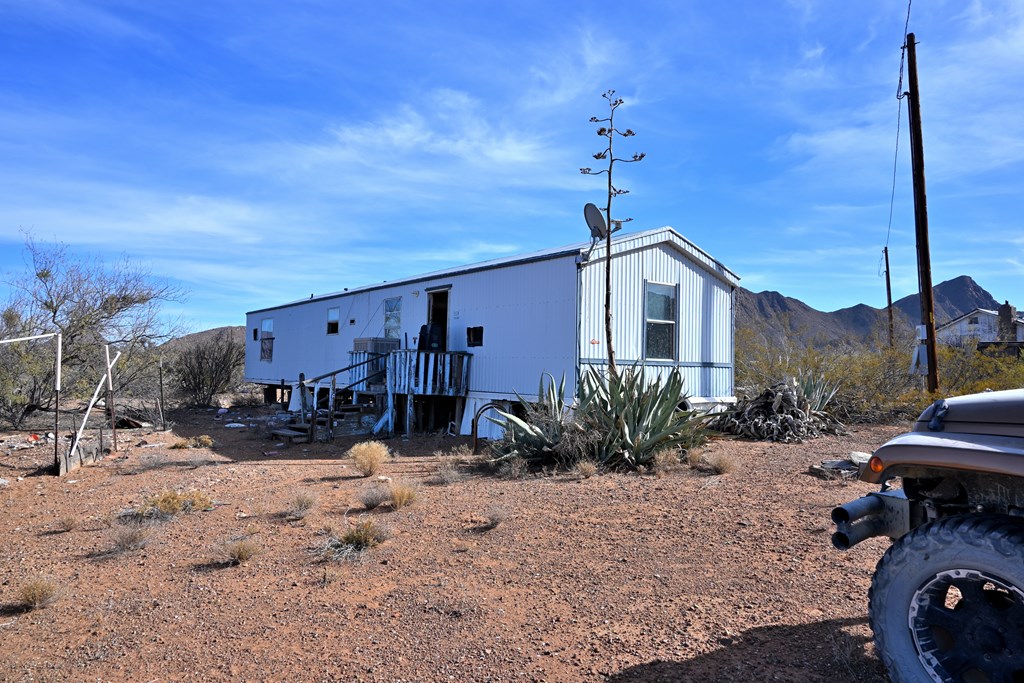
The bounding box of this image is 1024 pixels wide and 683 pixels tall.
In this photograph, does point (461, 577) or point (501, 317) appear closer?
point (461, 577)

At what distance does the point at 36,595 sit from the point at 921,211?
1420cm

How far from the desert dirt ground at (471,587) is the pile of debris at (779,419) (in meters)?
3.00

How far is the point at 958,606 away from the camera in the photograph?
272cm

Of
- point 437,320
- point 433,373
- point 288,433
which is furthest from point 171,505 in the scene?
point 437,320

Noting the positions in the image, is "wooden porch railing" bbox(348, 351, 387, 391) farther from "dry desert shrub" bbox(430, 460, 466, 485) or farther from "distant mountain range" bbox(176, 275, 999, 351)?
"distant mountain range" bbox(176, 275, 999, 351)

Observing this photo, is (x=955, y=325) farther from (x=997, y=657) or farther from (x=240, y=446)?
(x=997, y=657)

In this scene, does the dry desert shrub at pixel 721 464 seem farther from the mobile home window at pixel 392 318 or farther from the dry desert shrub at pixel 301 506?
the mobile home window at pixel 392 318

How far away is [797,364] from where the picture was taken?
1571cm

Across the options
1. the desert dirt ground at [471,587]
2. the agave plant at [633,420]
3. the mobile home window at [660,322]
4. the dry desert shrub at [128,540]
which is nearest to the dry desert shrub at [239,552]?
the desert dirt ground at [471,587]

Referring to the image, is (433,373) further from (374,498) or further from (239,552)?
(239,552)

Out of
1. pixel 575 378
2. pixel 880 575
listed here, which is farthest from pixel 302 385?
pixel 880 575

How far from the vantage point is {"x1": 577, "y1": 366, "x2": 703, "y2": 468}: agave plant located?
845cm

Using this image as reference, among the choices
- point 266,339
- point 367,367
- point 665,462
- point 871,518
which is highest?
point 266,339

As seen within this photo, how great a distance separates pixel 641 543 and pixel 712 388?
333 inches
